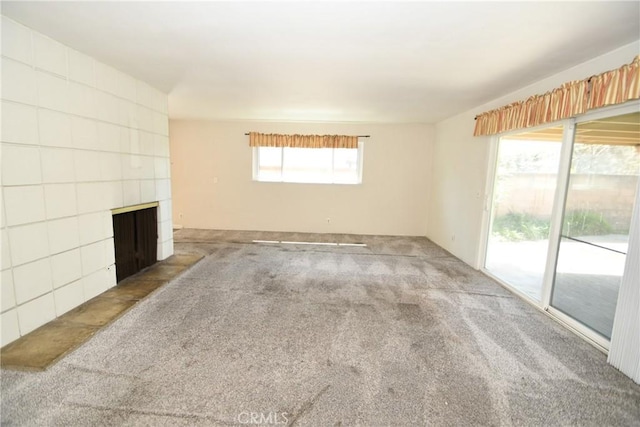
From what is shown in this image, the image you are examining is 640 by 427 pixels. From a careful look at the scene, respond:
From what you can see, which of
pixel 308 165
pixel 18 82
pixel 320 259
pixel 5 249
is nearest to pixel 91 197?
pixel 5 249

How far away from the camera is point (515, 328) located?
7.63 ft

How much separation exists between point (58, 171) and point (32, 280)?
2.84ft

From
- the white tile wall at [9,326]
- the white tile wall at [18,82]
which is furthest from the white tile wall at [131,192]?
the white tile wall at [9,326]

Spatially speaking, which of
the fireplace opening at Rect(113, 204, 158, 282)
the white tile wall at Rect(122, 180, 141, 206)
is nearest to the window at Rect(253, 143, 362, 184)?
the fireplace opening at Rect(113, 204, 158, 282)

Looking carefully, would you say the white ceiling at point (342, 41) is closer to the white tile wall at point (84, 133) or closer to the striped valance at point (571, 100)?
the striped valance at point (571, 100)

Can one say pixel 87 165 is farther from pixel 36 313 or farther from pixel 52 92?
pixel 36 313

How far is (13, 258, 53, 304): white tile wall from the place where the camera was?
1959mm

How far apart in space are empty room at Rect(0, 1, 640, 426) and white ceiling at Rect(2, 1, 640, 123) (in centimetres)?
2

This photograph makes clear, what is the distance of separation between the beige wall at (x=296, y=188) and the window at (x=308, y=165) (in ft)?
Result: 0.54

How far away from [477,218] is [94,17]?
4.43 m

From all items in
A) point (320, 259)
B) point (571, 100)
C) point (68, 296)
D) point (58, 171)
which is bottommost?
point (320, 259)

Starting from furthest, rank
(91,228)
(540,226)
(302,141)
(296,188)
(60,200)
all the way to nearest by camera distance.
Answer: (296,188) → (302,141) → (540,226) → (91,228) → (60,200)

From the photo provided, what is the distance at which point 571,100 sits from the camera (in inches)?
90.1

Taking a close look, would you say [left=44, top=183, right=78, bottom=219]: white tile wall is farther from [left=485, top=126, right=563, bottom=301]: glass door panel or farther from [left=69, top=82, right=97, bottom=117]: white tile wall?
[left=485, top=126, right=563, bottom=301]: glass door panel
